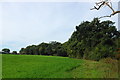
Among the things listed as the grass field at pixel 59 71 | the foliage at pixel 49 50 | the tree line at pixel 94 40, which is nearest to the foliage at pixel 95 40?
the tree line at pixel 94 40

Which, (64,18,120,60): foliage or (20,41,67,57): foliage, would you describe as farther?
(20,41,67,57): foliage

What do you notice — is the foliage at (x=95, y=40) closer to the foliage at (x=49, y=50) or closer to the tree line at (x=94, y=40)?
the tree line at (x=94, y=40)

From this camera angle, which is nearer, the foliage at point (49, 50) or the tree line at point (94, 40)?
the tree line at point (94, 40)

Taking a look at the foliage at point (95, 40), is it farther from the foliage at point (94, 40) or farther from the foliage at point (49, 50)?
the foliage at point (49, 50)

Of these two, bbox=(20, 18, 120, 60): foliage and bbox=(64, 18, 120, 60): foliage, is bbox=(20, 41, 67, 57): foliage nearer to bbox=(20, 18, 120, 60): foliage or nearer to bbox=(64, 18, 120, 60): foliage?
bbox=(20, 18, 120, 60): foliage

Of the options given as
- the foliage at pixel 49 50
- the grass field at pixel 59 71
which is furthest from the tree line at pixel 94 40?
the foliage at pixel 49 50

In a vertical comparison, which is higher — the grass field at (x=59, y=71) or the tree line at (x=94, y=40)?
the tree line at (x=94, y=40)

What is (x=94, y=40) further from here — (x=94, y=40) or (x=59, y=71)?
(x=59, y=71)

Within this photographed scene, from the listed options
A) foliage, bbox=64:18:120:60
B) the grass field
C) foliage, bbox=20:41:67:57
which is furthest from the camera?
foliage, bbox=20:41:67:57

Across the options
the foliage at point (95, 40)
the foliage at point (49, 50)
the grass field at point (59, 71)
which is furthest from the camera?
the foliage at point (49, 50)

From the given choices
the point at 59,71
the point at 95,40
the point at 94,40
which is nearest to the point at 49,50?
the point at 94,40

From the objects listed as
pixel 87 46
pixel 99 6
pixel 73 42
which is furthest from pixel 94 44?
pixel 99 6

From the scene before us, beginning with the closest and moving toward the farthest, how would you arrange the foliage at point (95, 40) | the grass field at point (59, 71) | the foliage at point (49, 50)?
the grass field at point (59, 71)
the foliage at point (95, 40)
the foliage at point (49, 50)

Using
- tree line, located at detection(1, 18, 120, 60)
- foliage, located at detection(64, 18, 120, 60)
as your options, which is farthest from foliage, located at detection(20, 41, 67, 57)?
foliage, located at detection(64, 18, 120, 60)
